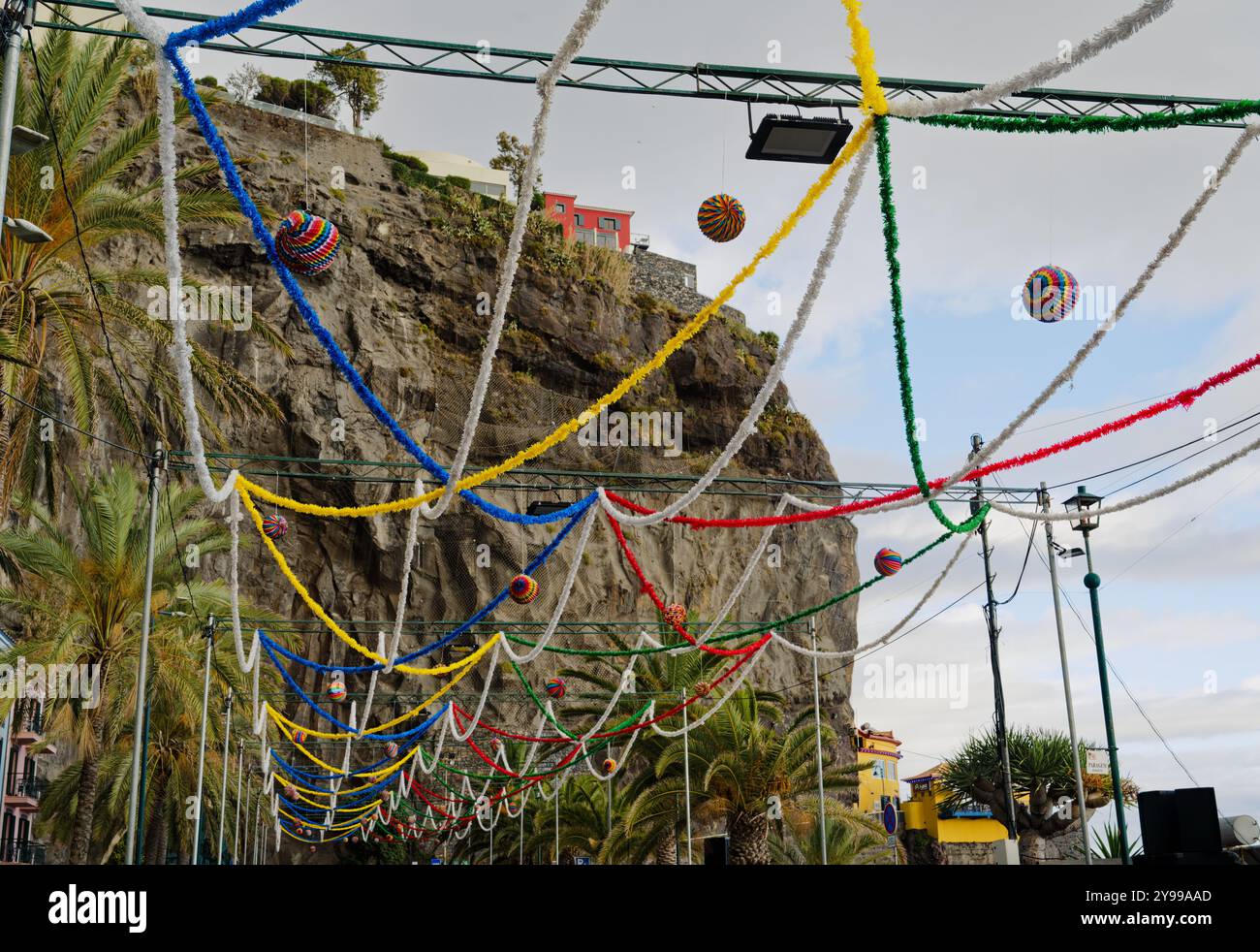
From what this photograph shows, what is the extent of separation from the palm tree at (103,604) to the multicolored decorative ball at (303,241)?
43.3ft

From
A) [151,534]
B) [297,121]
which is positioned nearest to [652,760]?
[151,534]

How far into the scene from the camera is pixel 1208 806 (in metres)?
9.38

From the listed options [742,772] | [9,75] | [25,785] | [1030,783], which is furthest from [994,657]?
[25,785]

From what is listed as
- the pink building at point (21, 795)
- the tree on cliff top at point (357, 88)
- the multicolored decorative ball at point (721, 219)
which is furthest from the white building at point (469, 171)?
the multicolored decorative ball at point (721, 219)

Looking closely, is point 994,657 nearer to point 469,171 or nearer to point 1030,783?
point 1030,783

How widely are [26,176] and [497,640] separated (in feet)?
28.3

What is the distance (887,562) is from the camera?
1537cm

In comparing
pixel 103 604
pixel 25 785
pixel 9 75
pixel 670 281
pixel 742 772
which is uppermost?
pixel 670 281

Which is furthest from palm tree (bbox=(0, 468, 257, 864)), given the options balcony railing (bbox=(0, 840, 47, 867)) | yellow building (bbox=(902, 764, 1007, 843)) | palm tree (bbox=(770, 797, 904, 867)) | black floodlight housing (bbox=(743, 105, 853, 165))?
yellow building (bbox=(902, 764, 1007, 843))

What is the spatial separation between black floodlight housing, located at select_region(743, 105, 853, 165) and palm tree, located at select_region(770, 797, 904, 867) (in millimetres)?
19576
